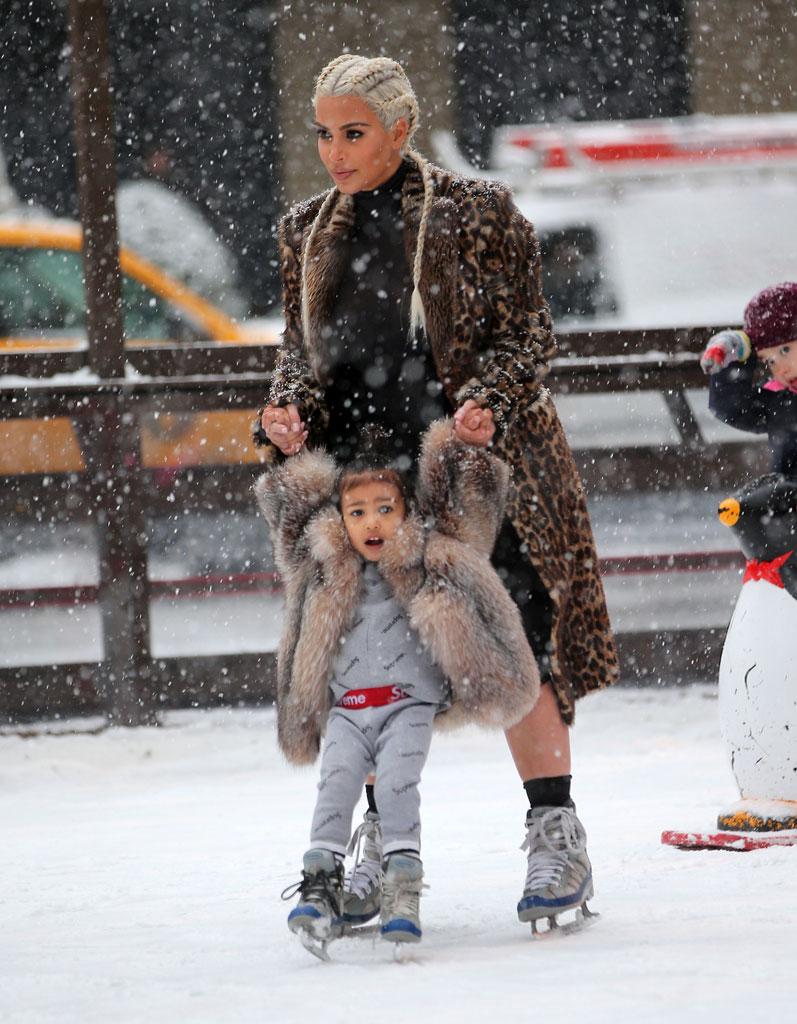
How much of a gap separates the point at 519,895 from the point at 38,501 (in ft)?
10.8

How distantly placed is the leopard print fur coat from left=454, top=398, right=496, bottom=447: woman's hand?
27 mm

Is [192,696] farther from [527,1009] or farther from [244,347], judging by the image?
[527,1009]

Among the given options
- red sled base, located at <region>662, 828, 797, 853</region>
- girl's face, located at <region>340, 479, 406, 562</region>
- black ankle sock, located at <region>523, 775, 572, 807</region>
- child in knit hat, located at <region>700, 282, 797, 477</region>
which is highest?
child in knit hat, located at <region>700, 282, 797, 477</region>

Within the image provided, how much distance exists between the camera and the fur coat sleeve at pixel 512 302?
10.2 ft

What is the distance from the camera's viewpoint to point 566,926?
3.07m

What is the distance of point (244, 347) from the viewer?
6.36 m

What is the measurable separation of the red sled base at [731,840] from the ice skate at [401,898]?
3.70 feet

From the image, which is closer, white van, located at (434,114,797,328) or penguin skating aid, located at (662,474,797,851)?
penguin skating aid, located at (662,474,797,851)

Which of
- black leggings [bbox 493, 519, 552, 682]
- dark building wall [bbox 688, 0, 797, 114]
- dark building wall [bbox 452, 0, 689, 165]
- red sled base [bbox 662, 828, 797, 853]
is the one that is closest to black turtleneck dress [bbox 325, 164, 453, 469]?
black leggings [bbox 493, 519, 552, 682]

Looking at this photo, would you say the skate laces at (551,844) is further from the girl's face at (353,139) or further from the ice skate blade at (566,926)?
Answer: the girl's face at (353,139)

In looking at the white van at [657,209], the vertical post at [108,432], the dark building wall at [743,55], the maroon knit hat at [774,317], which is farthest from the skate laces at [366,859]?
the dark building wall at [743,55]

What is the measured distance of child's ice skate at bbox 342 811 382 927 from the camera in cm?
312

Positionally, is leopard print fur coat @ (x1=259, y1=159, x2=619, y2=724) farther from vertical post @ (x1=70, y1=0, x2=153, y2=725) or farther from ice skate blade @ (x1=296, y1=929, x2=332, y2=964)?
vertical post @ (x1=70, y1=0, x2=153, y2=725)

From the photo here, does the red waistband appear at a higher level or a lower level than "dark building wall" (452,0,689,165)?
lower
